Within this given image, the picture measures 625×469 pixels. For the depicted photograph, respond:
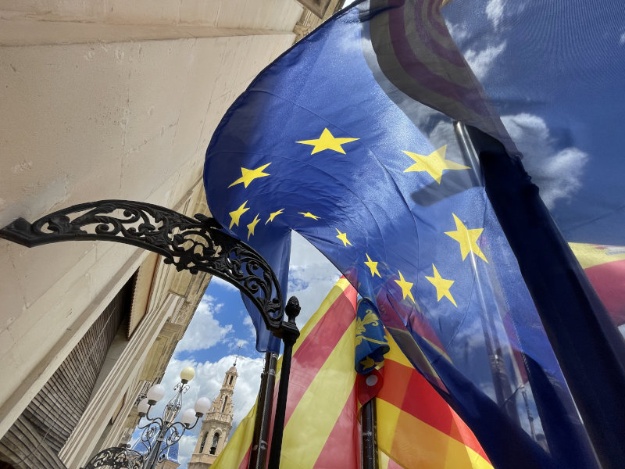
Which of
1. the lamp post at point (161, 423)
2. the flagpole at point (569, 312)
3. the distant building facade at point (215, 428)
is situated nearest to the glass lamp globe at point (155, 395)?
the lamp post at point (161, 423)

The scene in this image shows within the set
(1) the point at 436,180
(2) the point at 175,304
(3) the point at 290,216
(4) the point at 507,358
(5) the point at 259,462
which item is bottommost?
(5) the point at 259,462

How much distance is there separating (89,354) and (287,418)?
11.8 feet

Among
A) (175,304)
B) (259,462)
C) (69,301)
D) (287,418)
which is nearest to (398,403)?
(287,418)

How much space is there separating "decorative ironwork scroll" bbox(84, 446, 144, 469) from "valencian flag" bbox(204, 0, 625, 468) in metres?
7.68

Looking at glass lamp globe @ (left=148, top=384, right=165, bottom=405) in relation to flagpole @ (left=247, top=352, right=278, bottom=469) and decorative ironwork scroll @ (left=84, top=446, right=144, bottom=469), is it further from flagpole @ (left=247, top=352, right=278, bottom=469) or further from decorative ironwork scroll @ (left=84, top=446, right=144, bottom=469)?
flagpole @ (left=247, top=352, right=278, bottom=469)

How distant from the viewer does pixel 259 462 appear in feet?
8.96

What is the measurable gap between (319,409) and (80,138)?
3378mm

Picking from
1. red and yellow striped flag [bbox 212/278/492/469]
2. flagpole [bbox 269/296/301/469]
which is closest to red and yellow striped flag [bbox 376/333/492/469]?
red and yellow striped flag [bbox 212/278/492/469]

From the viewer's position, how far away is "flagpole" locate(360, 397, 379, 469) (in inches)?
137

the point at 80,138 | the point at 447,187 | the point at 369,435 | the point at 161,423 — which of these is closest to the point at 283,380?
the point at 447,187

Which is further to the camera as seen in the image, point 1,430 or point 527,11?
point 1,430

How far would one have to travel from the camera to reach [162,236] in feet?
7.00

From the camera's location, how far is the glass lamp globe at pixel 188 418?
342 inches

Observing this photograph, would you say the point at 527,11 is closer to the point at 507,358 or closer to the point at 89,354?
the point at 507,358
